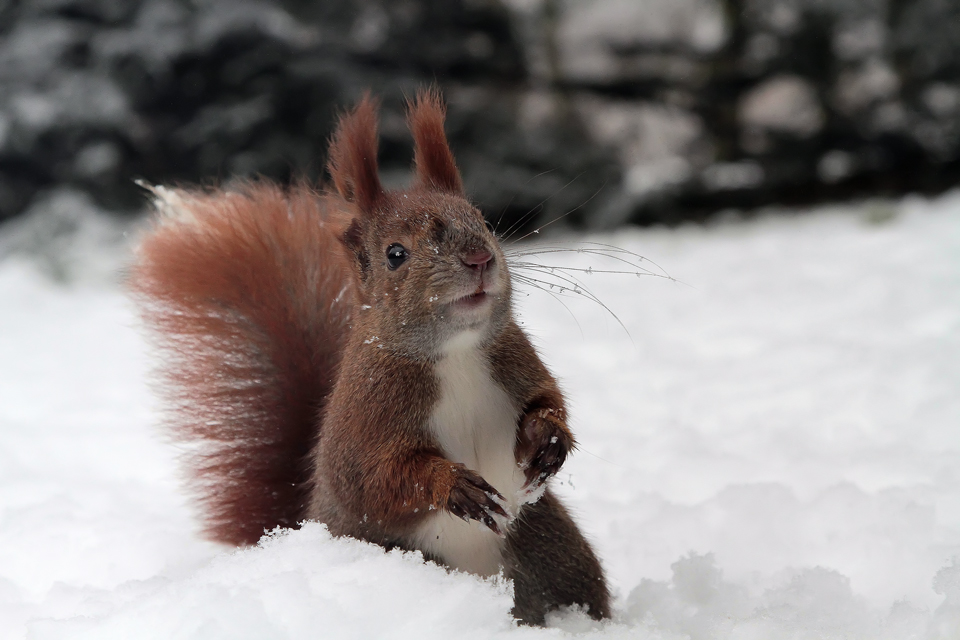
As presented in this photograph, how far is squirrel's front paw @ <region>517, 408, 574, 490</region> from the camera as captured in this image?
983mm

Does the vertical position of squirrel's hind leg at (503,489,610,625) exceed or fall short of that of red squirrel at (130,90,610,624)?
it falls short

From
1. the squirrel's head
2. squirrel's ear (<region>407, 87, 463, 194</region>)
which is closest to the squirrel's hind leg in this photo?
the squirrel's head

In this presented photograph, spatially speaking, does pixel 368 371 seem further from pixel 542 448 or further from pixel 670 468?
pixel 670 468

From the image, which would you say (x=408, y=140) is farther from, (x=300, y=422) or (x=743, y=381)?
(x=300, y=422)

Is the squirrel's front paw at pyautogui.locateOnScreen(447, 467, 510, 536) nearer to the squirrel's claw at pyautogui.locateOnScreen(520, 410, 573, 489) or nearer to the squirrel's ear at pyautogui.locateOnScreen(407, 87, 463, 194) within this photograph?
the squirrel's claw at pyautogui.locateOnScreen(520, 410, 573, 489)

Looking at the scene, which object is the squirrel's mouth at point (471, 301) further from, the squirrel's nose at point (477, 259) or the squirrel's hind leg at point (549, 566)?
the squirrel's hind leg at point (549, 566)

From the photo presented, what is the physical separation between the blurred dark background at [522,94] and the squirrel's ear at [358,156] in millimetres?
1870

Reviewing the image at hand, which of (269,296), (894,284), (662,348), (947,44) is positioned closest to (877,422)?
(662,348)

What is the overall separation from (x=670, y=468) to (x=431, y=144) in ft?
2.74

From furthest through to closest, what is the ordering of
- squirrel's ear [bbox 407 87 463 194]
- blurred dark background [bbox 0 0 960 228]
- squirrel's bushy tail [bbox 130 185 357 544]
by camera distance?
blurred dark background [bbox 0 0 960 228] → squirrel's bushy tail [bbox 130 185 357 544] → squirrel's ear [bbox 407 87 463 194]

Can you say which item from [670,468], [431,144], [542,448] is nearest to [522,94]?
[670,468]

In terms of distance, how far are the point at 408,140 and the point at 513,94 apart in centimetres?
42

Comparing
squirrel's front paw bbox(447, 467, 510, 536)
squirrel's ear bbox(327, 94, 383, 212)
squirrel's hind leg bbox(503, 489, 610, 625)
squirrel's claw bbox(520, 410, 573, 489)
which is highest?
squirrel's ear bbox(327, 94, 383, 212)

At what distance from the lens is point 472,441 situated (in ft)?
3.34
